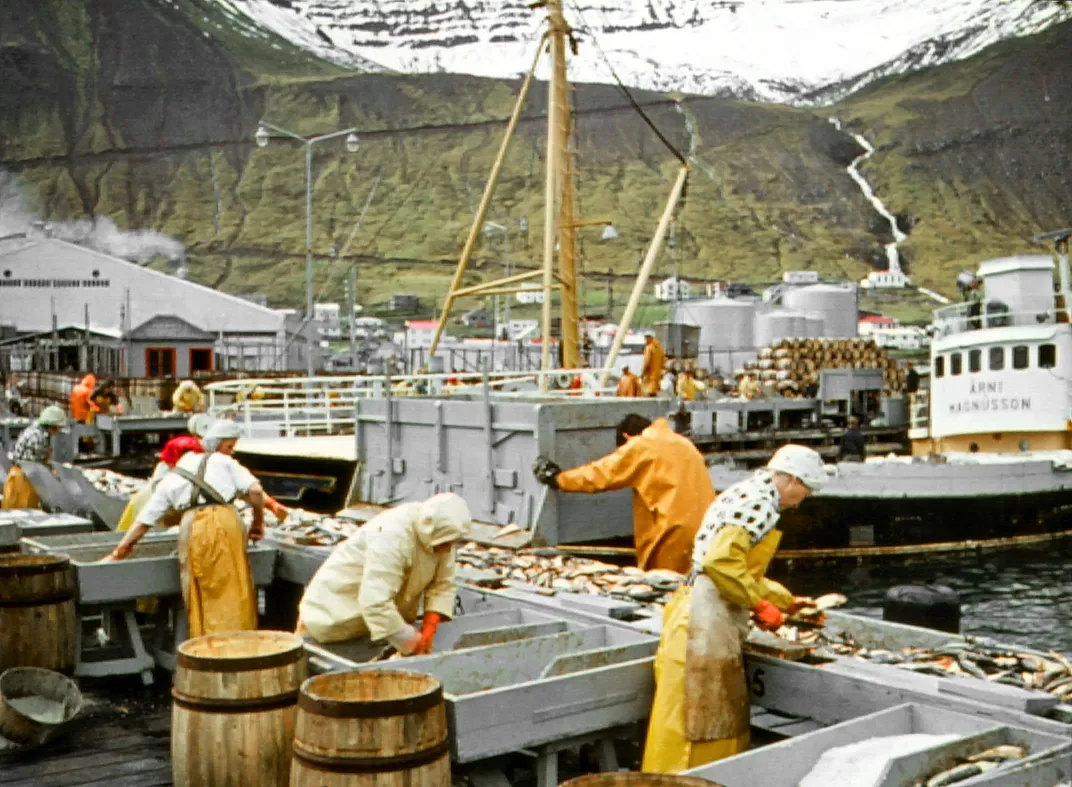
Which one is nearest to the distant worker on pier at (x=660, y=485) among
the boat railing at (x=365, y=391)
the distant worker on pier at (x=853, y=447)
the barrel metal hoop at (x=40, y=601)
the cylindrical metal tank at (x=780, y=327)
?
the boat railing at (x=365, y=391)

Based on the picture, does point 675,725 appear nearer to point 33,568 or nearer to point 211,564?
point 211,564

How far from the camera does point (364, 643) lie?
6.77 meters

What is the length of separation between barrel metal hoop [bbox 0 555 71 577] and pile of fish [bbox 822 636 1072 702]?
461 centimetres

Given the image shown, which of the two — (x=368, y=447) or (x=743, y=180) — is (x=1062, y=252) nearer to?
(x=368, y=447)

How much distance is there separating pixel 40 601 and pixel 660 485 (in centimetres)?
505

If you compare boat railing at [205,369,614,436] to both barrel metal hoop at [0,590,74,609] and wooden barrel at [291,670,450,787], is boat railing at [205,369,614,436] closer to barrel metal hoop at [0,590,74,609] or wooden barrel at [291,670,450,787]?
barrel metal hoop at [0,590,74,609]

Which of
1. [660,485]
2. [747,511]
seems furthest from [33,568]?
[660,485]

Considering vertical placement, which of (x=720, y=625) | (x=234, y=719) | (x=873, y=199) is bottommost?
(x=234, y=719)

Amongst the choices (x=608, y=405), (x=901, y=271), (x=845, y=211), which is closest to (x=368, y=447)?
(x=608, y=405)

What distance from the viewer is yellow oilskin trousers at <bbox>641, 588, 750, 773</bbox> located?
5.54 meters

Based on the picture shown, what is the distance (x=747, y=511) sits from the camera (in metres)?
5.50

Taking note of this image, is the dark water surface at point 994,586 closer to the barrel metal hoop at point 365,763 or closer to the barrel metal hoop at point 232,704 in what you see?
the barrel metal hoop at point 232,704

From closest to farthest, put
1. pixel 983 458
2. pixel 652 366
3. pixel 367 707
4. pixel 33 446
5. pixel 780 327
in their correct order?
pixel 367 707 < pixel 33 446 < pixel 652 366 < pixel 983 458 < pixel 780 327

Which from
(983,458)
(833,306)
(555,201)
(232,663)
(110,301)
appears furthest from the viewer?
(833,306)
